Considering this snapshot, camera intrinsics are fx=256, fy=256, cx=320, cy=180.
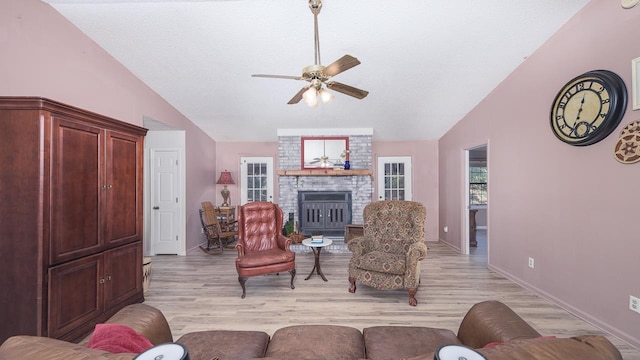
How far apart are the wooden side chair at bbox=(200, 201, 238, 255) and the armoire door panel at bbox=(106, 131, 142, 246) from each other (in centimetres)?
220

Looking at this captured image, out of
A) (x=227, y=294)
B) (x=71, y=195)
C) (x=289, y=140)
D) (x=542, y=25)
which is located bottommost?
(x=227, y=294)

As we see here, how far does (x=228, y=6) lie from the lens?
2.65 m

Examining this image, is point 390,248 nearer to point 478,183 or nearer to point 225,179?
point 225,179

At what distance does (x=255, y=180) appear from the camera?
20.7 feet

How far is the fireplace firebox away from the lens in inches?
221

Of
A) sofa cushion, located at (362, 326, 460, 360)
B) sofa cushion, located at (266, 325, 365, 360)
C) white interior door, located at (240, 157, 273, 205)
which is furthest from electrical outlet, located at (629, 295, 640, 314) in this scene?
white interior door, located at (240, 157, 273, 205)

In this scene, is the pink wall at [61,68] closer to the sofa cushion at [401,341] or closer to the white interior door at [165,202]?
the white interior door at [165,202]

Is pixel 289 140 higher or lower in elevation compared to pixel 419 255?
higher

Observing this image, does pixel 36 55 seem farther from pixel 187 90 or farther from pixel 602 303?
pixel 602 303

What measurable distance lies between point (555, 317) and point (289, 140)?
492cm

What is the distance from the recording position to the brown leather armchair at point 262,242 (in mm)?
3219

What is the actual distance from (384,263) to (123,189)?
2969 mm

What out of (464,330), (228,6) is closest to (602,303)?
(464,330)

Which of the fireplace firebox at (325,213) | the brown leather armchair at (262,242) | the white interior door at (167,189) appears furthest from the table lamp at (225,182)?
the brown leather armchair at (262,242)
